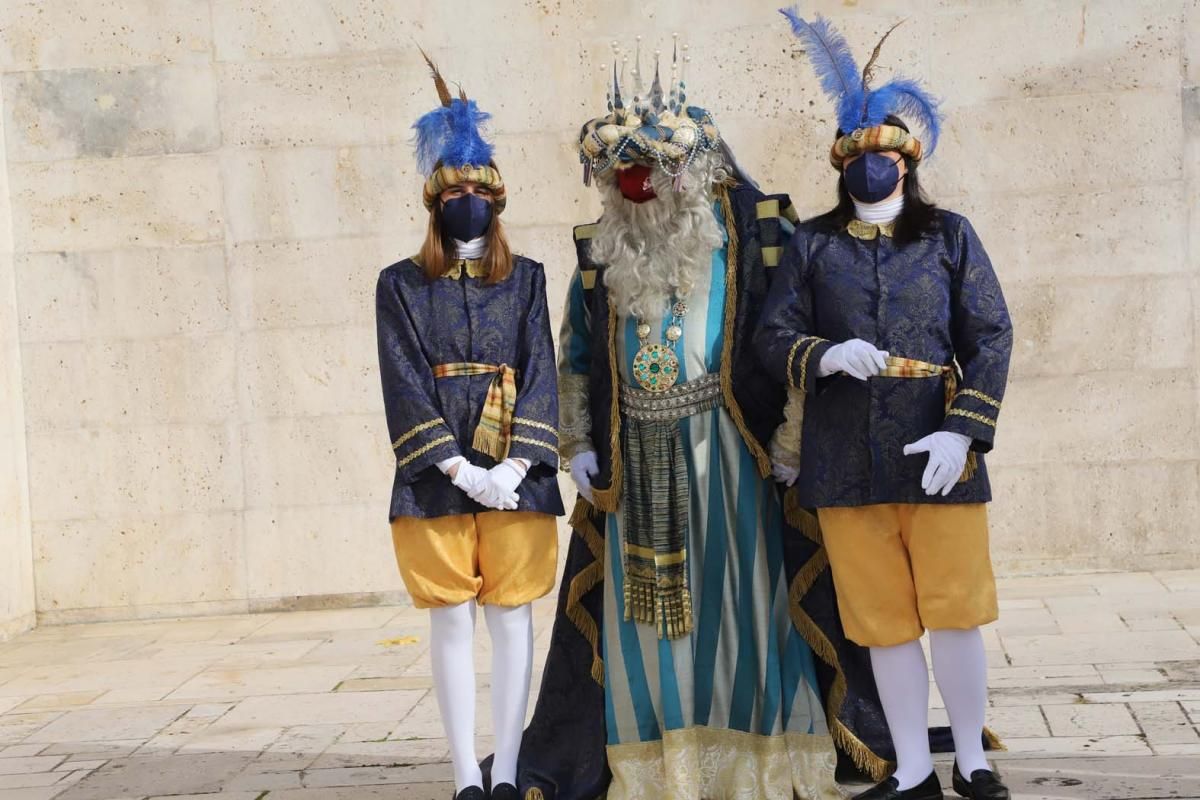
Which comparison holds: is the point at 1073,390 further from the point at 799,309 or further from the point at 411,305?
the point at 411,305

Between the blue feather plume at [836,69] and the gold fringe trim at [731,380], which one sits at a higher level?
the blue feather plume at [836,69]

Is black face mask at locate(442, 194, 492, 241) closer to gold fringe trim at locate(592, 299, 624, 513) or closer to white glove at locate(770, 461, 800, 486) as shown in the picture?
gold fringe trim at locate(592, 299, 624, 513)

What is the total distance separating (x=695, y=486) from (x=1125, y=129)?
11.8 feet

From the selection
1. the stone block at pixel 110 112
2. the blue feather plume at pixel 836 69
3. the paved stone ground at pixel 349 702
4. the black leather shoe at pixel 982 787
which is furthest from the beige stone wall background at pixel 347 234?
the black leather shoe at pixel 982 787

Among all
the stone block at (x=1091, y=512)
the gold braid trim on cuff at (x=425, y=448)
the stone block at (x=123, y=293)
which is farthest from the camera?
the stone block at (x=123, y=293)

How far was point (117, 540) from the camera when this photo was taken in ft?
22.1

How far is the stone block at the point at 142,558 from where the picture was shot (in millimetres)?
6707

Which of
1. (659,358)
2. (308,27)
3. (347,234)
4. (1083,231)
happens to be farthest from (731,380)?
(308,27)

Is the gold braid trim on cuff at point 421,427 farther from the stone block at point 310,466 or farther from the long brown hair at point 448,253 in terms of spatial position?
the stone block at point 310,466

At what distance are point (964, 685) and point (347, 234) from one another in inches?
158

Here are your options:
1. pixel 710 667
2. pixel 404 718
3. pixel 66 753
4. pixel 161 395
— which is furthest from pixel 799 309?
pixel 161 395

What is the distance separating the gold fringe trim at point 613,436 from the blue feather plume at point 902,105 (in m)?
0.79

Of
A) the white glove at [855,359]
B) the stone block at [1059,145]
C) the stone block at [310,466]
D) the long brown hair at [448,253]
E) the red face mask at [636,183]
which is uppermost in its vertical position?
the stone block at [1059,145]

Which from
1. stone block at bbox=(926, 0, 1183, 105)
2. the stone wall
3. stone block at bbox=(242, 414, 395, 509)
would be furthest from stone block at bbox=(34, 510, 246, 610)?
stone block at bbox=(926, 0, 1183, 105)
